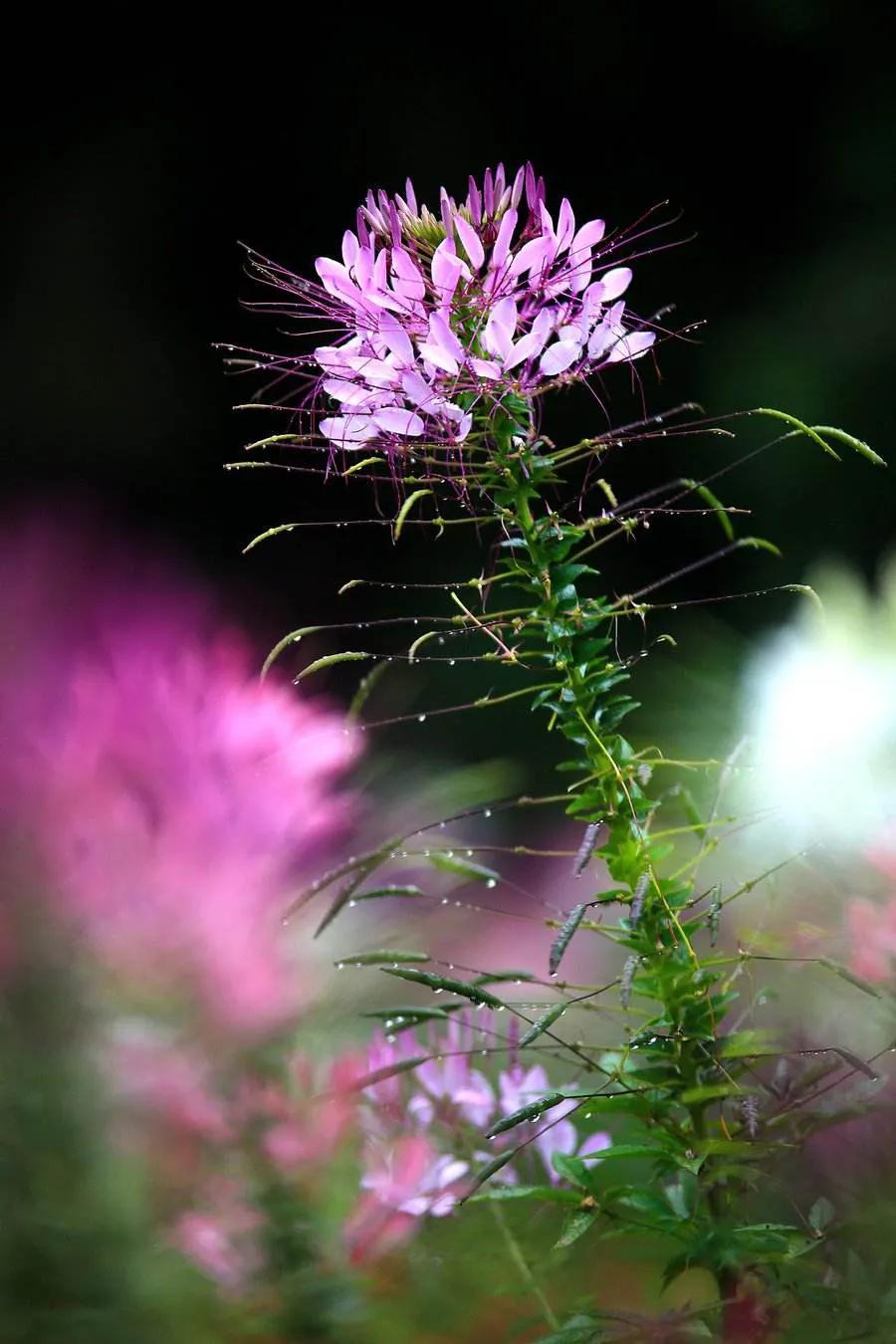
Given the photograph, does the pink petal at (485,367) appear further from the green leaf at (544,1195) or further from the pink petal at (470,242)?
the green leaf at (544,1195)

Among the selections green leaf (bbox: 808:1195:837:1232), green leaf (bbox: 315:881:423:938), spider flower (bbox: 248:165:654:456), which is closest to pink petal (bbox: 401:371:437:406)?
spider flower (bbox: 248:165:654:456)

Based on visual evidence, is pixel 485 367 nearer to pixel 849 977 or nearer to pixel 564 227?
pixel 564 227

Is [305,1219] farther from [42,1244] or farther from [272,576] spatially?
[272,576]

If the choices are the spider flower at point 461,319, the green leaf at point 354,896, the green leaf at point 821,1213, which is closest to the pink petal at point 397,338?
the spider flower at point 461,319

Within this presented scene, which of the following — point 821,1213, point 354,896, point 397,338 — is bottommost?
point 821,1213

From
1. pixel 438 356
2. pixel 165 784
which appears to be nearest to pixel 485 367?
pixel 438 356

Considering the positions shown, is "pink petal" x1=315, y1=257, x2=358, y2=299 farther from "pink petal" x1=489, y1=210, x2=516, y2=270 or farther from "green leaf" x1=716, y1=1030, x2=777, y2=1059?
"green leaf" x1=716, y1=1030, x2=777, y2=1059

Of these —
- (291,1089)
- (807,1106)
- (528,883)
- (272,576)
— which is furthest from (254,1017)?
(272,576)
